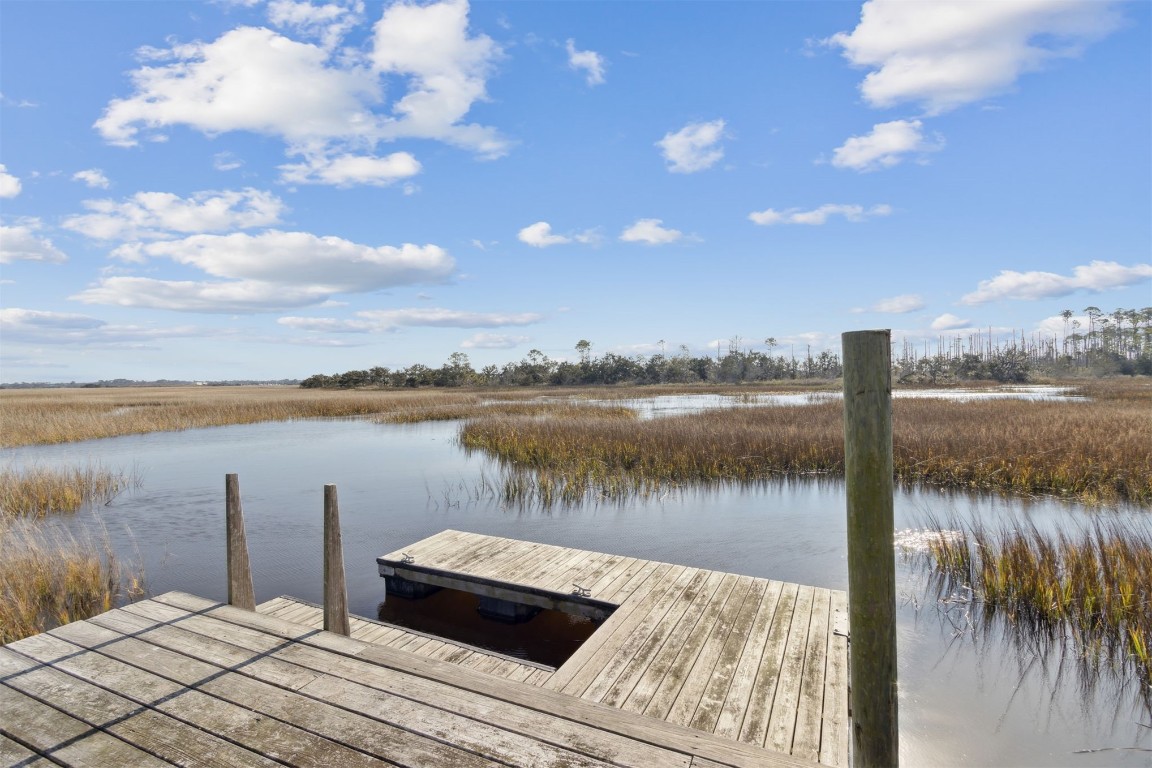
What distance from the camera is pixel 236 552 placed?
14.7 ft

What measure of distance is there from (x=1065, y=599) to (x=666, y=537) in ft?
16.6

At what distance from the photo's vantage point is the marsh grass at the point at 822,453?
11664 mm

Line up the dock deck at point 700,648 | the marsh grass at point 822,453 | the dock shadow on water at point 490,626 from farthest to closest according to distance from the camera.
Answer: the marsh grass at point 822,453 < the dock shadow on water at point 490,626 < the dock deck at point 700,648

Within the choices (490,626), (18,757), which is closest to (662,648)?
(490,626)

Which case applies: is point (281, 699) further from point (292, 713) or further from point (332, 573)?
point (332, 573)

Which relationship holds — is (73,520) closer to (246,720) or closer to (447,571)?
(447,571)

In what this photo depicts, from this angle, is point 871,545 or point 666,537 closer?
point 871,545

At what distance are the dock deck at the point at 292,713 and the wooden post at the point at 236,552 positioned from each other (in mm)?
626

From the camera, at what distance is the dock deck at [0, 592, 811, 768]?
8.64 feet

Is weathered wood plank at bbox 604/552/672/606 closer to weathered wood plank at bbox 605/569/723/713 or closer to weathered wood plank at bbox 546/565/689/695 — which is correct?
weathered wood plank at bbox 546/565/689/695

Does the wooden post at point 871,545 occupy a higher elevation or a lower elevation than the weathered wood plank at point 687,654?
higher

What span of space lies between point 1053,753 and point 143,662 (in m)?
6.09

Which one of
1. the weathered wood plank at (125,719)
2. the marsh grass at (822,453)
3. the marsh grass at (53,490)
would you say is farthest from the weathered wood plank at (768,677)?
Answer: the marsh grass at (53,490)

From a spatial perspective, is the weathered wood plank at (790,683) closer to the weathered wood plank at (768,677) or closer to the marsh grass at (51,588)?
the weathered wood plank at (768,677)
